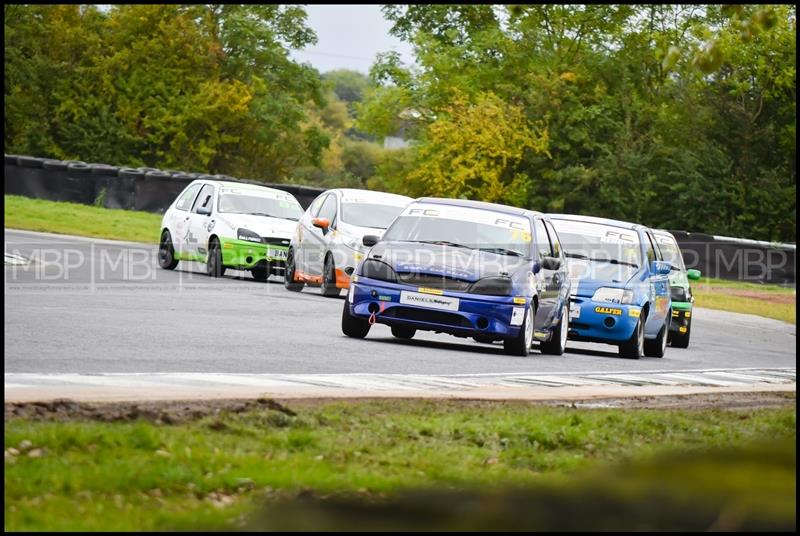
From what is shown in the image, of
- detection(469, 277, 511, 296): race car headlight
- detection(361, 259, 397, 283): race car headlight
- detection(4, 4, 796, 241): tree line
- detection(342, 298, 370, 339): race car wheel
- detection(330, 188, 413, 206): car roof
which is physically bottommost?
detection(342, 298, 370, 339): race car wheel

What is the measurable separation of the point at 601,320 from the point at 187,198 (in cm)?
1122

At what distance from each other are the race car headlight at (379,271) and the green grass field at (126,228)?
59.0ft

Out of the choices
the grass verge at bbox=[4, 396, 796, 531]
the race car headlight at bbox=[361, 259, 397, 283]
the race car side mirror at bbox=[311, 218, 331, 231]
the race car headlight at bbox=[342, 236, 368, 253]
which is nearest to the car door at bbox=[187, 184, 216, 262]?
the race car side mirror at bbox=[311, 218, 331, 231]

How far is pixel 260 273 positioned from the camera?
86.2ft

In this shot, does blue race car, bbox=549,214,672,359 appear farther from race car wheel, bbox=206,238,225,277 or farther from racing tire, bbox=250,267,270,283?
race car wheel, bbox=206,238,225,277

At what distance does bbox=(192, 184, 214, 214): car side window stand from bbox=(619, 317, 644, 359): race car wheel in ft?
34.1

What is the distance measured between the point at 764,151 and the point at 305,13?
24574 mm

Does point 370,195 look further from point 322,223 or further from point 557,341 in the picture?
point 557,341

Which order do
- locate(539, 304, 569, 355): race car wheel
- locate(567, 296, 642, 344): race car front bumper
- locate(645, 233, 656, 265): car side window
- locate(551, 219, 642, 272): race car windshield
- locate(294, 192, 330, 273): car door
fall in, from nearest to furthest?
locate(539, 304, 569, 355): race car wheel
locate(567, 296, 642, 344): race car front bumper
locate(551, 219, 642, 272): race car windshield
locate(645, 233, 656, 265): car side window
locate(294, 192, 330, 273): car door

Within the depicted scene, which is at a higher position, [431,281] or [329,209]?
[329,209]

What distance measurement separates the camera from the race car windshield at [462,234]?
1655cm

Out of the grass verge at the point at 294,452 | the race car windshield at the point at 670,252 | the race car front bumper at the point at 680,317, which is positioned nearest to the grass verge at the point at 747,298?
the race car windshield at the point at 670,252

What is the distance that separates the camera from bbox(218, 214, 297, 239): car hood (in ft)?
84.4

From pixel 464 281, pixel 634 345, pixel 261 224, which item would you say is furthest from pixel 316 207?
pixel 464 281
